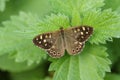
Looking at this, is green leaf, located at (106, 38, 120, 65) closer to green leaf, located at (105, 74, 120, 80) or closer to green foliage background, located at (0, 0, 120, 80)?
green leaf, located at (105, 74, 120, 80)

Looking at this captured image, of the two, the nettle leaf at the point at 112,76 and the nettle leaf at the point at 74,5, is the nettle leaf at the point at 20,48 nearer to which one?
the nettle leaf at the point at 74,5

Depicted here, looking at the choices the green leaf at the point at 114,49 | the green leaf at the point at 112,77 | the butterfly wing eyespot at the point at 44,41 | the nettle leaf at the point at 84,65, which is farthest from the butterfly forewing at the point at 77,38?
the green leaf at the point at 112,77

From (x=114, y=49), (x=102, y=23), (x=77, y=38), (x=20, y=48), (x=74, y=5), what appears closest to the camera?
(x=77, y=38)

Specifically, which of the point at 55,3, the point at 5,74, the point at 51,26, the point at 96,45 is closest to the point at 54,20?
the point at 51,26

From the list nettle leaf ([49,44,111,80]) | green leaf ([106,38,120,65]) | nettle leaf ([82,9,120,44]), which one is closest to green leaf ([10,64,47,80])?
green leaf ([106,38,120,65])

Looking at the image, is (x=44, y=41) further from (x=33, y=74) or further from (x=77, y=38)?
(x=33, y=74)

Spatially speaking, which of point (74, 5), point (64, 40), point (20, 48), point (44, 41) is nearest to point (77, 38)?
point (64, 40)
